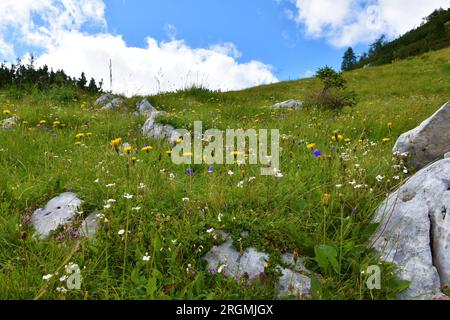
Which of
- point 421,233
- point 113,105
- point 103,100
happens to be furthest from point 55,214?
point 103,100

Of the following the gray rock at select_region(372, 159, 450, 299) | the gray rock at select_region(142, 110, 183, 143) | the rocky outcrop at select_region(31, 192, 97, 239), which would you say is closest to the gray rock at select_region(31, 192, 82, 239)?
the rocky outcrop at select_region(31, 192, 97, 239)

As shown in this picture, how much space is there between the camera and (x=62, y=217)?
338 cm

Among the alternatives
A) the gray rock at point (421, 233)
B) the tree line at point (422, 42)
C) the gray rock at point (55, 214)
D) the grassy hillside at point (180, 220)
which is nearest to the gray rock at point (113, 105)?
the grassy hillside at point (180, 220)

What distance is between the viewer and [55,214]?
A: 3441 millimetres

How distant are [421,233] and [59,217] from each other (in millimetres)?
3407

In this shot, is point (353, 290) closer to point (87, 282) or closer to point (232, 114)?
point (87, 282)

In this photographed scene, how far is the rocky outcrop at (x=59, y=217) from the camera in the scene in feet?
10.4

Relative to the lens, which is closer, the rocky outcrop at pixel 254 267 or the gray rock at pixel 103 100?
the rocky outcrop at pixel 254 267

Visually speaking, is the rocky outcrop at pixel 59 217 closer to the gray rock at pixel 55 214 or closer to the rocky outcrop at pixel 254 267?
the gray rock at pixel 55 214
